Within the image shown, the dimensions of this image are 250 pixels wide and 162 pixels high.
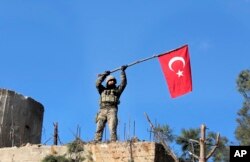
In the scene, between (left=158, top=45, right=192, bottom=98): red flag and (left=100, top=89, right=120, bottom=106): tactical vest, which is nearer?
(left=158, top=45, right=192, bottom=98): red flag

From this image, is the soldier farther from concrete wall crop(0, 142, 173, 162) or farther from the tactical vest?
concrete wall crop(0, 142, 173, 162)

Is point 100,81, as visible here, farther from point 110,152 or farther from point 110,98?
point 110,152

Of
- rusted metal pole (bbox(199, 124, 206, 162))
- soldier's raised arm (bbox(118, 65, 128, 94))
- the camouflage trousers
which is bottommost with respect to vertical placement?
rusted metal pole (bbox(199, 124, 206, 162))

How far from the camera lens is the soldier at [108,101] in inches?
627

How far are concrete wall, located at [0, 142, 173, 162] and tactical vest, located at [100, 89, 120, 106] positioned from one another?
1035mm

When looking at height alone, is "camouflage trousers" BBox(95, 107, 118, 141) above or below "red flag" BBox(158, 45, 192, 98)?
below

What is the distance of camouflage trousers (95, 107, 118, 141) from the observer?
15875mm

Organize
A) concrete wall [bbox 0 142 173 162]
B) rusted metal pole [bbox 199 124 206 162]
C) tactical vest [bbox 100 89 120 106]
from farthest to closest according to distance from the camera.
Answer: tactical vest [bbox 100 89 120 106] < concrete wall [bbox 0 142 173 162] < rusted metal pole [bbox 199 124 206 162]

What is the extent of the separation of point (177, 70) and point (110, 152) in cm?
231

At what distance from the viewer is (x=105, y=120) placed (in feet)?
52.6

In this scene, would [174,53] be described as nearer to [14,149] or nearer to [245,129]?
[14,149]

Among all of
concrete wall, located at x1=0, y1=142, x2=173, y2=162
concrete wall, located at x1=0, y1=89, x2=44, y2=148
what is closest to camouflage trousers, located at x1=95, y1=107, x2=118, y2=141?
concrete wall, located at x1=0, y1=142, x2=173, y2=162

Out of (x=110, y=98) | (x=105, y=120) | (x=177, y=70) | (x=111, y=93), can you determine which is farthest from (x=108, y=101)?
(x=177, y=70)

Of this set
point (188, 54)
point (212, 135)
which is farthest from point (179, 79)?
point (212, 135)
